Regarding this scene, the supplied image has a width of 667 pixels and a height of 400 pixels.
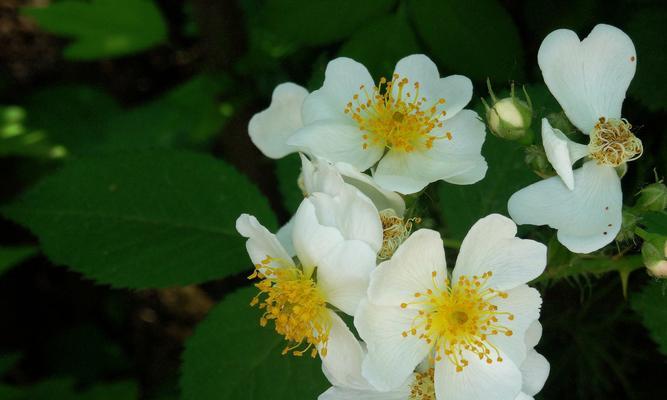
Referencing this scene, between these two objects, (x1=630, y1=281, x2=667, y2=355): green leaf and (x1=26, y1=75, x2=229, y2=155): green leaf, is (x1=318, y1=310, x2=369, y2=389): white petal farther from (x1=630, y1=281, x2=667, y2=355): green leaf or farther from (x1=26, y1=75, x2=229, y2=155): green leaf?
(x1=26, y1=75, x2=229, y2=155): green leaf

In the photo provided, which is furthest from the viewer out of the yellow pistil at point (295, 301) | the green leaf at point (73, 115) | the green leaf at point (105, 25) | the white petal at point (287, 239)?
the green leaf at point (73, 115)

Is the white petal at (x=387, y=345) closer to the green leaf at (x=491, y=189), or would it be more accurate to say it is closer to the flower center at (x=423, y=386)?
the flower center at (x=423, y=386)

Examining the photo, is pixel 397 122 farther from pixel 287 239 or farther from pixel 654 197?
pixel 654 197

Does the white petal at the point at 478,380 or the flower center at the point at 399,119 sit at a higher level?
the flower center at the point at 399,119

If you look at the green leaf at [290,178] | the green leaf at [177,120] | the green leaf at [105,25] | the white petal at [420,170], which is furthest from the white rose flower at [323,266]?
the green leaf at [105,25]

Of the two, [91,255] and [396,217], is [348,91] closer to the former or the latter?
[396,217]

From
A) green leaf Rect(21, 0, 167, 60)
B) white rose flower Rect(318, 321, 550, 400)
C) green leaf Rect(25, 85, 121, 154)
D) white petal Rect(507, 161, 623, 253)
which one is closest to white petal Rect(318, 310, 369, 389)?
white rose flower Rect(318, 321, 550, 400)
